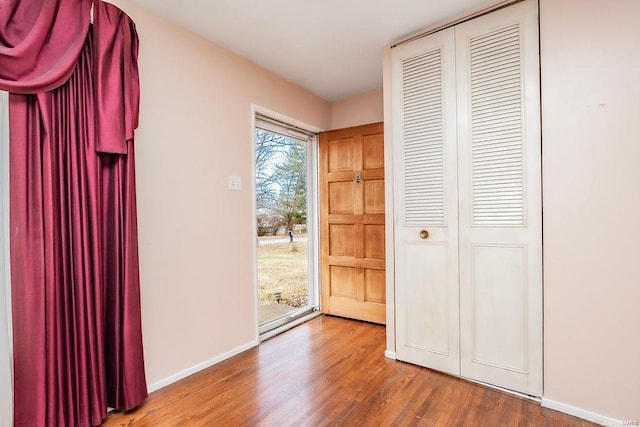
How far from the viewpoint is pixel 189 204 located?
2188mm

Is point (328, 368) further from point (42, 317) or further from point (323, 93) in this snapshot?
point (323, 93)

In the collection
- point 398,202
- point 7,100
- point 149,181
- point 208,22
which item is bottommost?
point 398,202

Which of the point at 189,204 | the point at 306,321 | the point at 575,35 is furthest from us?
the point at 306,321

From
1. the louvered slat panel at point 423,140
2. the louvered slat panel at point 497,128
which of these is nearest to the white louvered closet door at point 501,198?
the louvered slat panel at point 497,128

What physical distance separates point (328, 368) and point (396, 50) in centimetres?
236

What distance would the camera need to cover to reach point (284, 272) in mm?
3291

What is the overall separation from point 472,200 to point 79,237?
2238 mm

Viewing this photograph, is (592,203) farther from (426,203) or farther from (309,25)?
(309,25)

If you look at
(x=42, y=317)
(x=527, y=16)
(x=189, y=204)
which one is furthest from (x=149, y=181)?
(x=527, y=16)

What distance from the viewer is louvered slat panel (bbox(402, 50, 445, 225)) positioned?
215 cm

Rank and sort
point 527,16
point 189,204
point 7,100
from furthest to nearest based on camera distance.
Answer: point 189,204
point 527,16
point 7,100

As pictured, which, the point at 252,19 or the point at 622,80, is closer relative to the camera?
the point at 622,80

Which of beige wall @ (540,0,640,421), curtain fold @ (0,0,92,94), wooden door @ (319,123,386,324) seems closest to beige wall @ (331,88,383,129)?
wooden door @ (319,123,386,324)

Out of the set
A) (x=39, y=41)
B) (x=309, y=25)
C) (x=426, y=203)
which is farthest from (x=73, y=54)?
(x=426, y=203)
